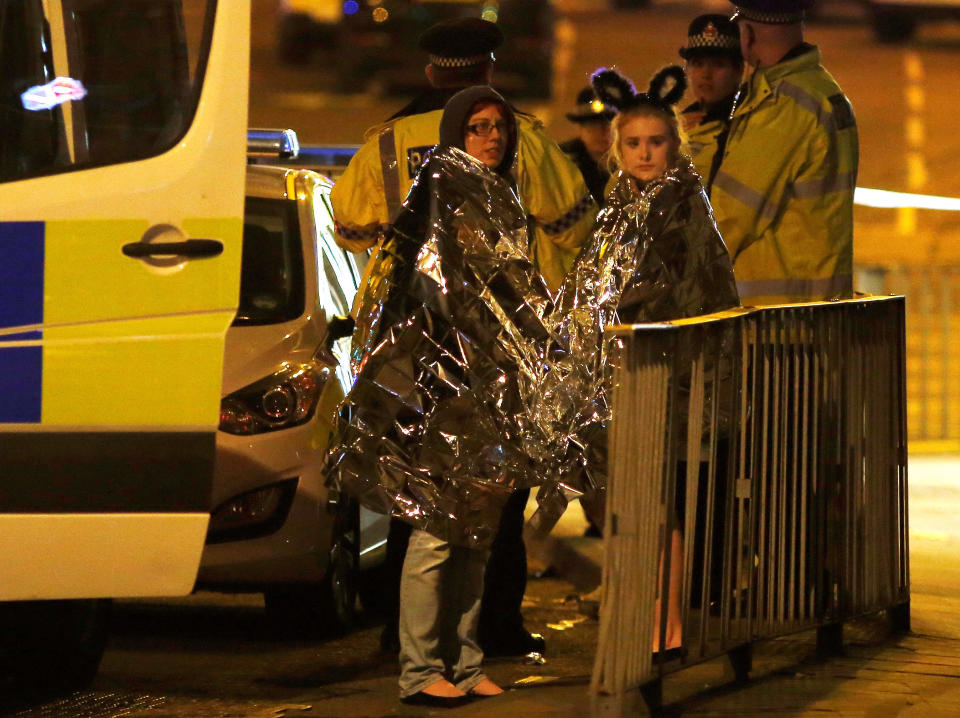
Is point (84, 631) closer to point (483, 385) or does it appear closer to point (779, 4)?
point (483, 385)

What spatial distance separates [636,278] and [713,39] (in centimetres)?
139

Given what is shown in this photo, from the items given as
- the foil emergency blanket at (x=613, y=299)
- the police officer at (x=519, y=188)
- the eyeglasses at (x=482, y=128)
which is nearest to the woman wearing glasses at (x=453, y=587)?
the eyeglasses at (x=482, y=128)

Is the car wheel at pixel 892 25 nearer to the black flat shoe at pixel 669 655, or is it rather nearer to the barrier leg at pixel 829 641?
the barrier leg at pixel 829 641

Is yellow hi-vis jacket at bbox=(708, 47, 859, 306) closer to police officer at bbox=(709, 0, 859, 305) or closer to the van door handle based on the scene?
police officer at bbox=(709, 0, 859, 305)

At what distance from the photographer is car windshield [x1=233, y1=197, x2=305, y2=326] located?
18.4ft

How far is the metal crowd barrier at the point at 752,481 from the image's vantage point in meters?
3.98

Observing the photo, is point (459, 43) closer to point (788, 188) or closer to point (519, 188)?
point (519, 188)

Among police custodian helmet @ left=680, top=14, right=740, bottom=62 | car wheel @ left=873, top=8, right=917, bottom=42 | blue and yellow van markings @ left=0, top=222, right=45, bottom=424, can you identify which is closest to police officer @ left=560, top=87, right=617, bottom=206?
police custodian helmet @ left=680, top=14, right=740, bottom=62

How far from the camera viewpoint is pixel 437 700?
15.0 ft

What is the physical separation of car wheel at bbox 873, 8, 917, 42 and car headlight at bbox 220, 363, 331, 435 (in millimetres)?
27288

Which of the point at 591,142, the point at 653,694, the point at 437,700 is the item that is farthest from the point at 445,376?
the point at 591,142

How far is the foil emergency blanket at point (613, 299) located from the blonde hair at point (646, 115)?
96 mm

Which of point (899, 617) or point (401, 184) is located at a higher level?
point (401, 184)

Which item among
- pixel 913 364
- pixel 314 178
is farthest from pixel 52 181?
pixel 913 364
